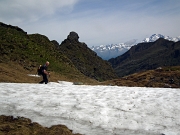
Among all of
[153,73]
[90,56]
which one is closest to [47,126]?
[153,73]

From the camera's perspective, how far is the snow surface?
12055 millimetres

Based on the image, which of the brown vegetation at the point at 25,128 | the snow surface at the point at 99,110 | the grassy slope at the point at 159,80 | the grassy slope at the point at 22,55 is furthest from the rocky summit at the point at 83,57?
the brown vegetation at the point at 25,128

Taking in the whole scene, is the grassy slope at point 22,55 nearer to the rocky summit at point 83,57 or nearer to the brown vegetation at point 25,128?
the brown vegetation at point 25,128

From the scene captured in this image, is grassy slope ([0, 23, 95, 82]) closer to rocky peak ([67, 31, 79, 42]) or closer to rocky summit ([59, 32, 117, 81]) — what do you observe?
rocky summit ([59, 32, 117, 81])

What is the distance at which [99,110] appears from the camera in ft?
46.9

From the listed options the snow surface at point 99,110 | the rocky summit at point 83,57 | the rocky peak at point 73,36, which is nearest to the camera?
the snow surface at point 99,110

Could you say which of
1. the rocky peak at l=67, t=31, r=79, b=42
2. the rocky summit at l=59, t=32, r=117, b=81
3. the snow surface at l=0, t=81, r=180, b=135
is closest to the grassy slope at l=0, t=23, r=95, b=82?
the snow surface at l=0, t=81, r=180, b=135

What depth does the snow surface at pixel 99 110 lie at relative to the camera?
12055 mm

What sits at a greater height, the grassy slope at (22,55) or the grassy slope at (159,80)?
the grassy slope at (22,55)

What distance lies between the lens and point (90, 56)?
16862cm

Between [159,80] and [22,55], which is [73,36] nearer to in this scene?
[22,55]

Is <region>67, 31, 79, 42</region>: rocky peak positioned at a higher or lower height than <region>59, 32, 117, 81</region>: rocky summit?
higher

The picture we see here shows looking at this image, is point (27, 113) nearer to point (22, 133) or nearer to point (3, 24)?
point (22, 133)

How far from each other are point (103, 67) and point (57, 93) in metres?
154
